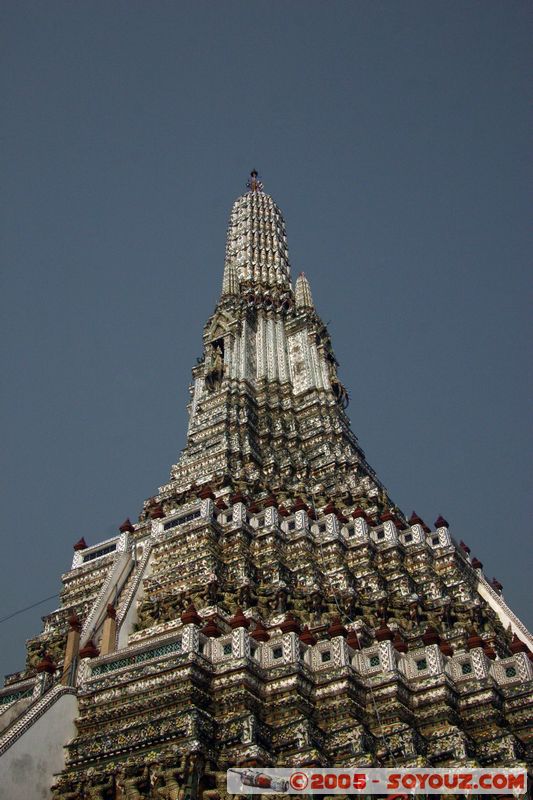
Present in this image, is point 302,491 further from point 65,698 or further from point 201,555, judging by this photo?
point 65,698

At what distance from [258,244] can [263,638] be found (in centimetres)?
3953

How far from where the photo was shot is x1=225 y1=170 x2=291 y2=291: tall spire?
177 feet

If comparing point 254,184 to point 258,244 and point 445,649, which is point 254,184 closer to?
point 258,244

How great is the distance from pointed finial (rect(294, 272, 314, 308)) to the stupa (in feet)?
32.2

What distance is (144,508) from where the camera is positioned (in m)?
34.9

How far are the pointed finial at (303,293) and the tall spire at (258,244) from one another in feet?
3.14

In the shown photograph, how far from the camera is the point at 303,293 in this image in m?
51.9

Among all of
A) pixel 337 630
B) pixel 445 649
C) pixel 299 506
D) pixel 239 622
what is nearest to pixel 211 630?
pixel 239 622

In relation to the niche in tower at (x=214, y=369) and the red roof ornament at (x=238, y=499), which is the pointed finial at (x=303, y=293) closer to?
the niche in tower at (x=214, y=369)

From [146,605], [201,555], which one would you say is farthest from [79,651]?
[201,555]

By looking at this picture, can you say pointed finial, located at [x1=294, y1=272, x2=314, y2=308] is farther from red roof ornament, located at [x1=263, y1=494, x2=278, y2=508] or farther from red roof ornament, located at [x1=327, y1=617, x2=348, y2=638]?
red roof ornament, located at [x1=327, y1=617, x2=348, y2=638]

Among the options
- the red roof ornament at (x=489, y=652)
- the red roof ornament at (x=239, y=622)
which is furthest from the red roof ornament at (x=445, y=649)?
the red roof ornament at (x=239, y=622)

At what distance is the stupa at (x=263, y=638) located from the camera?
1905cm

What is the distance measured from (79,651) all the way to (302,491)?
1354 centimetres
